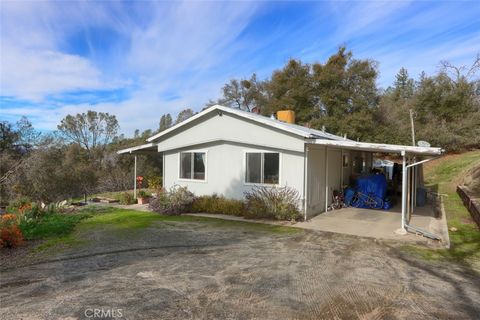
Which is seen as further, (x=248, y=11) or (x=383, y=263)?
(x=248, y=11)

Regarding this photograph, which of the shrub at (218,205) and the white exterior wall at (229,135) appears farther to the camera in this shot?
the shrub at (218,205)

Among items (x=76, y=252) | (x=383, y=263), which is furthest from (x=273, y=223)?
(x=76, y=252)

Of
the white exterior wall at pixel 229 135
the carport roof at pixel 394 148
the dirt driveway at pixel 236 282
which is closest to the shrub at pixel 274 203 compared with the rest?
the white exterior wall at pixel 229 135

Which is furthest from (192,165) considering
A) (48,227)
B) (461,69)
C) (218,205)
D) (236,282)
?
(461,69)

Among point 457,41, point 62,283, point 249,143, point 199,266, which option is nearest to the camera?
point 62,283

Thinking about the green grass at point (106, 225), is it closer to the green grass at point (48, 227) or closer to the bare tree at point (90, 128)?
the green grass at point (48, 227)

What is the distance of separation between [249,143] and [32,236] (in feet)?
21.3

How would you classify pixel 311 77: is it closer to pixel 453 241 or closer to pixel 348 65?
pixel 348 65

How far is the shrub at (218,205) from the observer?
1060cm

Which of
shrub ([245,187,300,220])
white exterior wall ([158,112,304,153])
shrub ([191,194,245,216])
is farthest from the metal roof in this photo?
shrub ([191,194,245,216])

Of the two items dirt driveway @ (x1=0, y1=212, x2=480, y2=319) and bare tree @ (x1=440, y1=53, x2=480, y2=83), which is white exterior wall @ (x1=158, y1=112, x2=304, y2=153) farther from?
bare tree @ (x1=440, y1=53, x2=480, y2=83)

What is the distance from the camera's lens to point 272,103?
31.6 m

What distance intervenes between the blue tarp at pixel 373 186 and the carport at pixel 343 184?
772 mm

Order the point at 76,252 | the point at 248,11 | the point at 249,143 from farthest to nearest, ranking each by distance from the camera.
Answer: the point at 248,11, the point at 249,143, the point at 76,252
